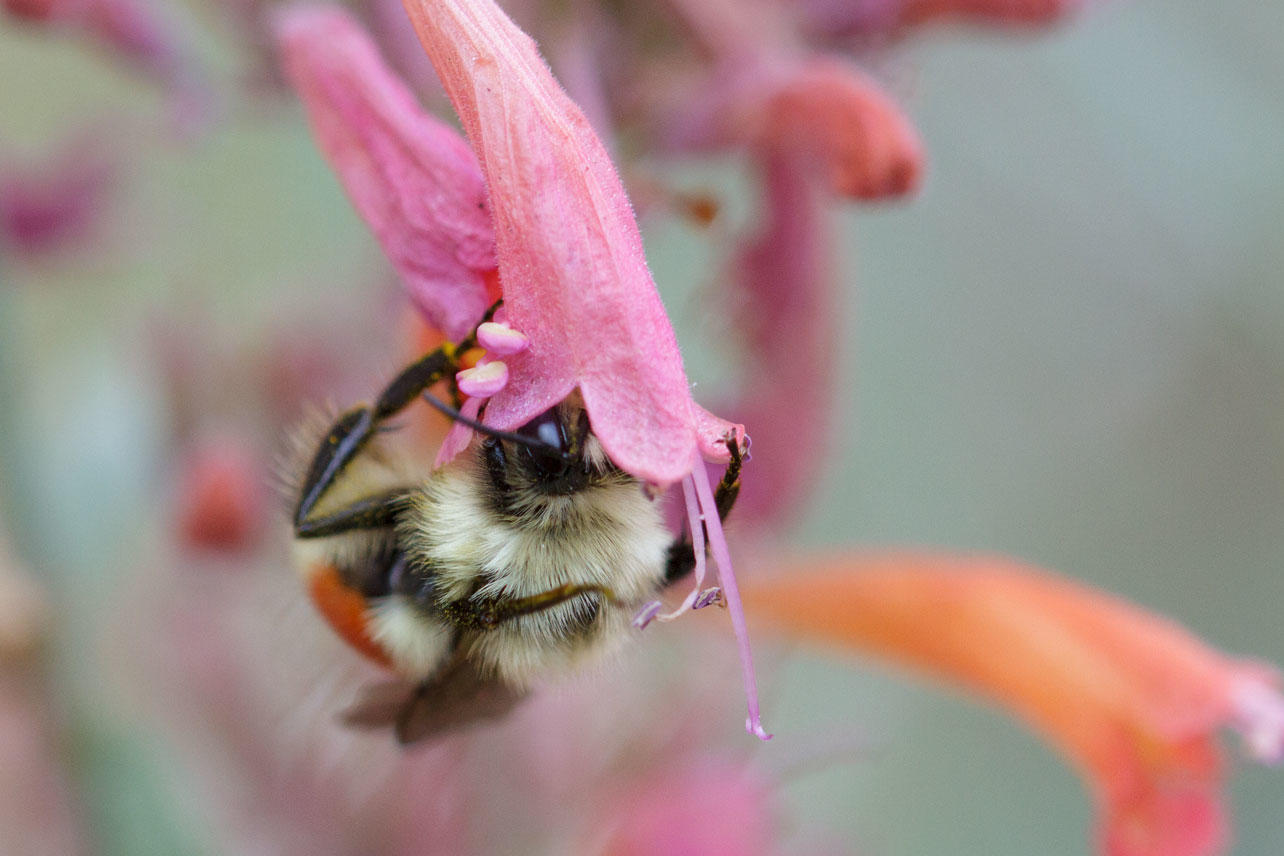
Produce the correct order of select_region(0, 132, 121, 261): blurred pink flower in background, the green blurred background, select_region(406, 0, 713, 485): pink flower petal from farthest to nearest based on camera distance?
1. the green blurred background
2. select_region(0, 132, 121, 261): blurred pink flower in background
3. select_region(406, 0, 713, 485): pink flower petal

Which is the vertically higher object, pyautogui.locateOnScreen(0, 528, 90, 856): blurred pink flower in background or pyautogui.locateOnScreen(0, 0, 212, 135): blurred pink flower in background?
pyautogui.locateOnScreen(0, 0, 212, 135): blurred pink flower in background

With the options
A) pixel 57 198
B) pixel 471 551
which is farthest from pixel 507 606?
pixel 57 198

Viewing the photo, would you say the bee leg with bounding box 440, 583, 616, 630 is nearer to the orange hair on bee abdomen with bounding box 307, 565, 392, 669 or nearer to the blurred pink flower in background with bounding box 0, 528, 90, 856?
the orange hair on bee abdomen with bounding box 307, 565, 392, 669

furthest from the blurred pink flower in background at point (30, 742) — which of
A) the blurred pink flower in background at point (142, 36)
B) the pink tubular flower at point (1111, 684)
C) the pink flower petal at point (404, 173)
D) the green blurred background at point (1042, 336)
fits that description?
the green blurred background at point (1042, 336)

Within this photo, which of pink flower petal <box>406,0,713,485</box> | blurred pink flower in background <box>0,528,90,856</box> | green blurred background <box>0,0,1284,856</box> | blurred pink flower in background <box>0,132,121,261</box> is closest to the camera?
pink flower petal <box>406,0,713,485</box>

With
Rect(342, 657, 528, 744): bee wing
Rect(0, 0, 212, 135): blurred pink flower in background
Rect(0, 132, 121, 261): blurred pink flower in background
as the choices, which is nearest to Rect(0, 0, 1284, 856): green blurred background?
Rect(0, 132, 121, 261): blurred pink flower in background

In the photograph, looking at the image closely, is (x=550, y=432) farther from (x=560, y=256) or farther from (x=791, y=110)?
(x=791, y=110)

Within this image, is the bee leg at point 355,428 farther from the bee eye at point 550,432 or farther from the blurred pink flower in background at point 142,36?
the blurred pink flower in background at point 142,36
